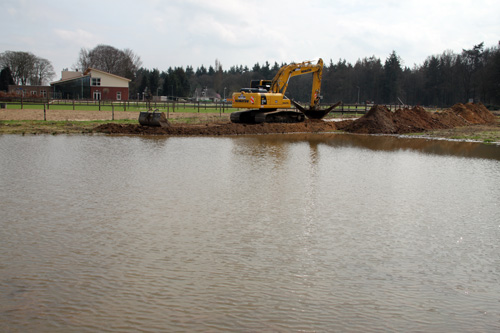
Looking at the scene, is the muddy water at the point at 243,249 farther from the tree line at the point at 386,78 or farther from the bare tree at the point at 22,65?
the bare tree at the point at 22,65

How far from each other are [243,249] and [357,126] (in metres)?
25.8

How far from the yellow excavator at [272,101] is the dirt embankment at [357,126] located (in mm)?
1372

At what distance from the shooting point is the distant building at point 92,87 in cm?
8062

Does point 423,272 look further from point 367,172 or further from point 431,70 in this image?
point 431,70

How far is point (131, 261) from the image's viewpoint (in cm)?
615

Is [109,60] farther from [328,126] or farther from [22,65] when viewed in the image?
[328,126]

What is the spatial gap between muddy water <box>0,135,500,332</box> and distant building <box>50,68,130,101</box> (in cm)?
7123

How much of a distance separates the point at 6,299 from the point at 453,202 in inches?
347

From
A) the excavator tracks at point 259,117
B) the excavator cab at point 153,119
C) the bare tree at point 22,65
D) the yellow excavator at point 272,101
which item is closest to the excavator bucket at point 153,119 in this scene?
the excavator cab at point 153,119

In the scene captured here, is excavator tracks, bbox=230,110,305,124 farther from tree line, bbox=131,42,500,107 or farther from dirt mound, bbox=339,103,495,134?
tree line, bbox=131,42,500,107

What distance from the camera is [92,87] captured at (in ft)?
266

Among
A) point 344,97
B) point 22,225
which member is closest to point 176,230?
point 22,225

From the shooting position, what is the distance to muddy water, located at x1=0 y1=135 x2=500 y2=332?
190 inches

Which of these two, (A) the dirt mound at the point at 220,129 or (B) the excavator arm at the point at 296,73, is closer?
(A) the dirt mound at the point at 220,129
